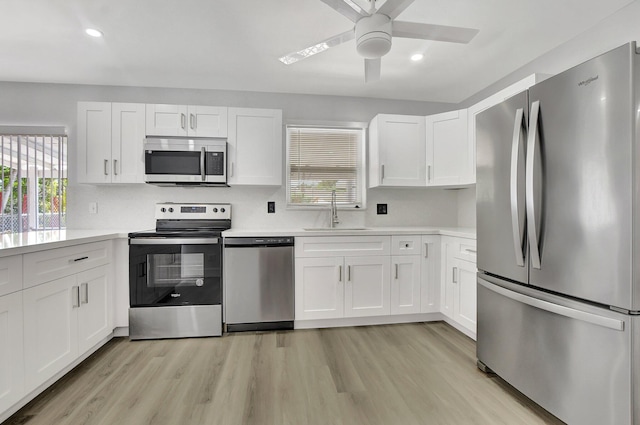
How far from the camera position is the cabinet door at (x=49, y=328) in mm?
1577

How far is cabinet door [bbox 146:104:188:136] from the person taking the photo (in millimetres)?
2695

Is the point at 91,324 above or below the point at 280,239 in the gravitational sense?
below

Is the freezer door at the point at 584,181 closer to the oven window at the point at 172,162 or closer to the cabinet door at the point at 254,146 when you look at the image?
the cabinet door at the point at 254,146

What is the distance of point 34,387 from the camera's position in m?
1.60

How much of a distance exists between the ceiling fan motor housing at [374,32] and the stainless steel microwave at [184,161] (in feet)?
5.48

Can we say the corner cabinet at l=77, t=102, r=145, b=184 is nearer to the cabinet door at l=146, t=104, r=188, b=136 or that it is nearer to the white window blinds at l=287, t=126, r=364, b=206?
the cabinet door at l=146, t=104, r=188, b=136

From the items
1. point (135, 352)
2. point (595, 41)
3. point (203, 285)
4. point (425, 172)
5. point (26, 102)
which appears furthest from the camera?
point (425, 172)

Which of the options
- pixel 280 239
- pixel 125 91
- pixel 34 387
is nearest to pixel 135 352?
pixel 34 387

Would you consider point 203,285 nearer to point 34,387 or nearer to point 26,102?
point 34,387

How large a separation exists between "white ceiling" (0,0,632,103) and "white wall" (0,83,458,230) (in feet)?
0.43

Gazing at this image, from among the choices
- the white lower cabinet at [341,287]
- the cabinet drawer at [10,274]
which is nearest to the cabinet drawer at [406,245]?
the white lower cabinet at [341,287]

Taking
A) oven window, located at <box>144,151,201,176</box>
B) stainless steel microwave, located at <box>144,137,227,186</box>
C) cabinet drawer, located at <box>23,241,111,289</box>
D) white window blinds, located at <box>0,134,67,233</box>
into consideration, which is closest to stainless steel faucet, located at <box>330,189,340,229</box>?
stainless steel microwave, located at <box>144,137,227,186</box>

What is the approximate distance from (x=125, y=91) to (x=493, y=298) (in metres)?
3.93

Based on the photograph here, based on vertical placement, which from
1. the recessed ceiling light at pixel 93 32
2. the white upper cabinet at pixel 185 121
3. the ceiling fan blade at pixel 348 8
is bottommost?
the white upper cabinet at pixel 185 121
